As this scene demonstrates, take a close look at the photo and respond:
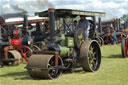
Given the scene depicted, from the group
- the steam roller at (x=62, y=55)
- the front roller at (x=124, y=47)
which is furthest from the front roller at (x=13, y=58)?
the front roller at (x=124, y=47)

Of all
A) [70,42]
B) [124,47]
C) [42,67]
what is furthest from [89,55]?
[124,47]

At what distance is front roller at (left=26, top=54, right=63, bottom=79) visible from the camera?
525 centimetres

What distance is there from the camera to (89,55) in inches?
252

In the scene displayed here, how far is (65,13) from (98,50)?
140 cm

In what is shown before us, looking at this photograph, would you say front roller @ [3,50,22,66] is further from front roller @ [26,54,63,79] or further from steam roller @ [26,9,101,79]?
front roller @ [26,54,63,79]

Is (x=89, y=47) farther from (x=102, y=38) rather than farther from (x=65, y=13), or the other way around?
(x=102, y=38)

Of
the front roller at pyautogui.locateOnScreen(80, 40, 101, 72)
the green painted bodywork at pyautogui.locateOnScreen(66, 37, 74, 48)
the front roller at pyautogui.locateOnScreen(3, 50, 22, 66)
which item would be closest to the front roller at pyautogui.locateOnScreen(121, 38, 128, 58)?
the front roller at pyautogui.locateOnScreen(80, 40, 101, 72)

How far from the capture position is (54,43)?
581 cm

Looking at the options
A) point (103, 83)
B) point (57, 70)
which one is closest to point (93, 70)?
point (57, 70)

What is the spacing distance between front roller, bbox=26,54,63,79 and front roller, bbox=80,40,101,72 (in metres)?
0.72

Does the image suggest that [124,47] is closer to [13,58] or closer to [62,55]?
[62,55]

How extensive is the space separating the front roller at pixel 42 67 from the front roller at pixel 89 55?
0.72m

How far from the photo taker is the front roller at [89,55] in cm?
607

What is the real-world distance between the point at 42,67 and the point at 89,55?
162cm
